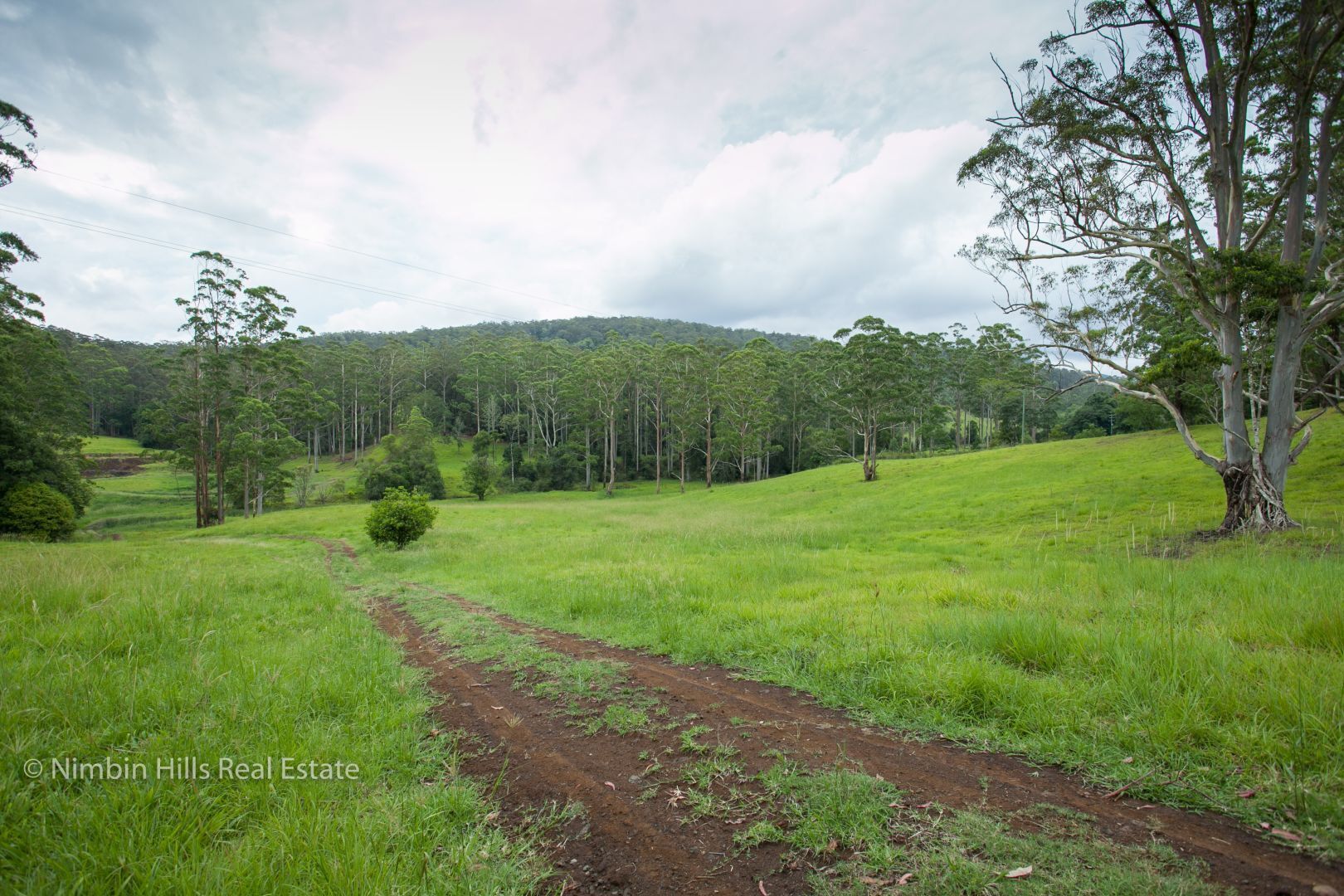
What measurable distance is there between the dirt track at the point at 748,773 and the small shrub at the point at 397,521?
15.5 m

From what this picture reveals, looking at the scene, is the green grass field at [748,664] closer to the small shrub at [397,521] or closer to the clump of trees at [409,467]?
the small shrub at [397,521]

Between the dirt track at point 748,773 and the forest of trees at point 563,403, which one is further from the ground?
the forest of trees at point 563,403

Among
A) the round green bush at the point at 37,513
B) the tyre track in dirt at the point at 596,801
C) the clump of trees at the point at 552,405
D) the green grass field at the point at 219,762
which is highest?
the clump of trees at the point at 552,405

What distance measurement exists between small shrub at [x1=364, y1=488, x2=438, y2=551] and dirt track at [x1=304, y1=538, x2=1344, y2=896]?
15.5 metres

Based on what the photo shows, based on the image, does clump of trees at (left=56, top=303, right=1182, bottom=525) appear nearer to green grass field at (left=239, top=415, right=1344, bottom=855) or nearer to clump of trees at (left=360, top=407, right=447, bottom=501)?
clump of trees at (left=360, top=407, right=447, bottom=501)

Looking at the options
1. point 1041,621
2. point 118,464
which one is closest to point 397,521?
point 1041,621

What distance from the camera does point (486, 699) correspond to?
494 centimetres

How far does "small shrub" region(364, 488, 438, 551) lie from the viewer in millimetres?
19016

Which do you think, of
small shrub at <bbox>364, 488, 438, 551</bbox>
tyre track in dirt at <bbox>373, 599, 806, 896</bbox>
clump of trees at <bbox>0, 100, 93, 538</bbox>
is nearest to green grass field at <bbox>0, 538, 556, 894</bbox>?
tyre track in dirt at <bbox>373, 599, 806, 896</bbox>

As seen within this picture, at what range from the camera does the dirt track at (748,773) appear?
100 inches

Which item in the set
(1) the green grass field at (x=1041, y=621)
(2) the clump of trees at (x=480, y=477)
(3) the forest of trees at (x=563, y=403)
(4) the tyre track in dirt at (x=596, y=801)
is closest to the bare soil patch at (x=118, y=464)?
(3) the forest of trees at (x=563, y=403)

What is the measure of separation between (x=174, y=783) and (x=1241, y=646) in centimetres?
793

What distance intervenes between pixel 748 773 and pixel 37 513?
39.0 m

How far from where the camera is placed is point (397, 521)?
1897 cm
